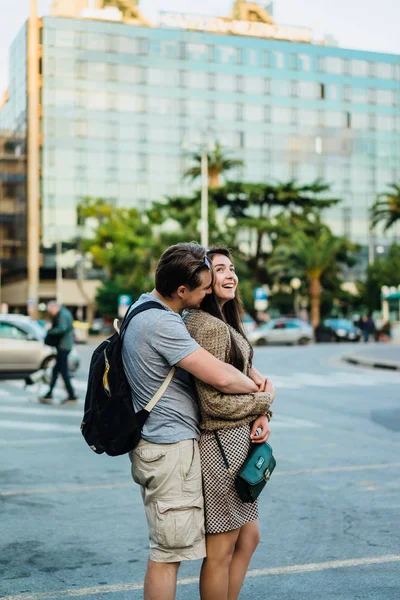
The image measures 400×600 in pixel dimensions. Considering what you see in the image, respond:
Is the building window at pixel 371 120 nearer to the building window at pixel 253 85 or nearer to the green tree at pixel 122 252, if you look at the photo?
the building window at pixel 253 85

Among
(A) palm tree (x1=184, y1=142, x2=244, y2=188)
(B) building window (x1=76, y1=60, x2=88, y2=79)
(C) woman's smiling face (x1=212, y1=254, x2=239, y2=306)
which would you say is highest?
(B) building window (x1=76, y1=60, x2=88, y2=79)

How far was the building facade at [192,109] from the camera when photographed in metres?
75.7

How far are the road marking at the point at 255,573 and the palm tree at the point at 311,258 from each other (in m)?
52.0

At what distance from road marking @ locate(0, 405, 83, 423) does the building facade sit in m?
59.6

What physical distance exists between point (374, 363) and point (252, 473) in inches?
949

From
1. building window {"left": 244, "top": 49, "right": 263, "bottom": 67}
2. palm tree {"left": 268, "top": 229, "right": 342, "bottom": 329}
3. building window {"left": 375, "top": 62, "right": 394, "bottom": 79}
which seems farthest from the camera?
building window {"left": 375, "top": 62, "right": 394, "bottom": 79}

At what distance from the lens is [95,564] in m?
5.15

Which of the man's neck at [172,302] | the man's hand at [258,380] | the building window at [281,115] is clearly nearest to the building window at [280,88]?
the building window at [281,115]

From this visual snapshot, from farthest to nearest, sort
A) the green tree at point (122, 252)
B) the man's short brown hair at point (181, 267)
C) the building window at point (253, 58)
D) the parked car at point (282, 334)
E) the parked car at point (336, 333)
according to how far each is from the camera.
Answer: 1. the building window at point (253, 58)
2. the green tree at point (122, 252)
3. the parked car at point (336, 333)
4. the parked car at point (282, 334)
5. the man's short brown hair at point (181, 267)

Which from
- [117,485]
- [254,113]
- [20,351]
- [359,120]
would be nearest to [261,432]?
[117,485]

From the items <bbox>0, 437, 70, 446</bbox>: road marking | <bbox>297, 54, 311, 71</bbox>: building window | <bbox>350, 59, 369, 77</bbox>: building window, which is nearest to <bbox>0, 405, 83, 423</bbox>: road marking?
<bbox>0, 437, 70, 446</bbox>: road marking

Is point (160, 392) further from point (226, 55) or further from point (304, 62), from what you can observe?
point (304, 62)

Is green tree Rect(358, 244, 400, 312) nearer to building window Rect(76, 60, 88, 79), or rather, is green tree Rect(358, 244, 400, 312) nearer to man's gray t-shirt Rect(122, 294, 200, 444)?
building window Rect(76, 60, 88, 79)

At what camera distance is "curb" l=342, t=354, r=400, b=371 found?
25561mm
